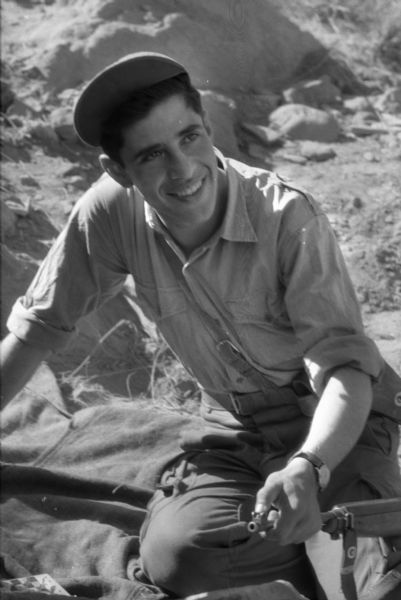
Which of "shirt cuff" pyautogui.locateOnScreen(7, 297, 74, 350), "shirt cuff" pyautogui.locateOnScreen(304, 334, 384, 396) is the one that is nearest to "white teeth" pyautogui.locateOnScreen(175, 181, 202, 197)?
"shirt cuff" pyautogui.locateOnScreen(304, 334, 384, 396)

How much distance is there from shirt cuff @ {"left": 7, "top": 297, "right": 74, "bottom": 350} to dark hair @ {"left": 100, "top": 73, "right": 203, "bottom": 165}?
498 mm

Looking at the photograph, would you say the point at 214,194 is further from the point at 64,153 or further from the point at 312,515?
the point at 64,153

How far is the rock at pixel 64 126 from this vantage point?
5.50 m

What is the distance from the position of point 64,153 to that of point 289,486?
358 cm

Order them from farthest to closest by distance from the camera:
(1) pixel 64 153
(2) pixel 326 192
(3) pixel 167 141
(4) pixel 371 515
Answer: (1) pixel 64 153
(2) pixel 326 192
(3) pixel 167 141
(4) pixel 371 515

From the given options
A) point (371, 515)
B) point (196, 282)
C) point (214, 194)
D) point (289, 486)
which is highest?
point (214, 194)

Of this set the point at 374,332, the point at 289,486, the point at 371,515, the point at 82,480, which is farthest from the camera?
the point at 374,332

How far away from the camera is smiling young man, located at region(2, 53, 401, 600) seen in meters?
2.46

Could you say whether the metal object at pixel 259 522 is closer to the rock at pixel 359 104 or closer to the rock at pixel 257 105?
the rock at pixel 257 105

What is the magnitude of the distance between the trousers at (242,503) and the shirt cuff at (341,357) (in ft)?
0.89

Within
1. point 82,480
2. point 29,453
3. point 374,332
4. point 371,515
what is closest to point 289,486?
point 371,515

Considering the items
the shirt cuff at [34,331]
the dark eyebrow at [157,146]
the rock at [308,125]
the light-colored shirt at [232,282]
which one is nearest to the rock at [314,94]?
the rock at [308,125]

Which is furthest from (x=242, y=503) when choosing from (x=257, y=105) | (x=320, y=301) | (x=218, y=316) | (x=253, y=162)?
(x=257, y=105)

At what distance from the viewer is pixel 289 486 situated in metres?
2.15
